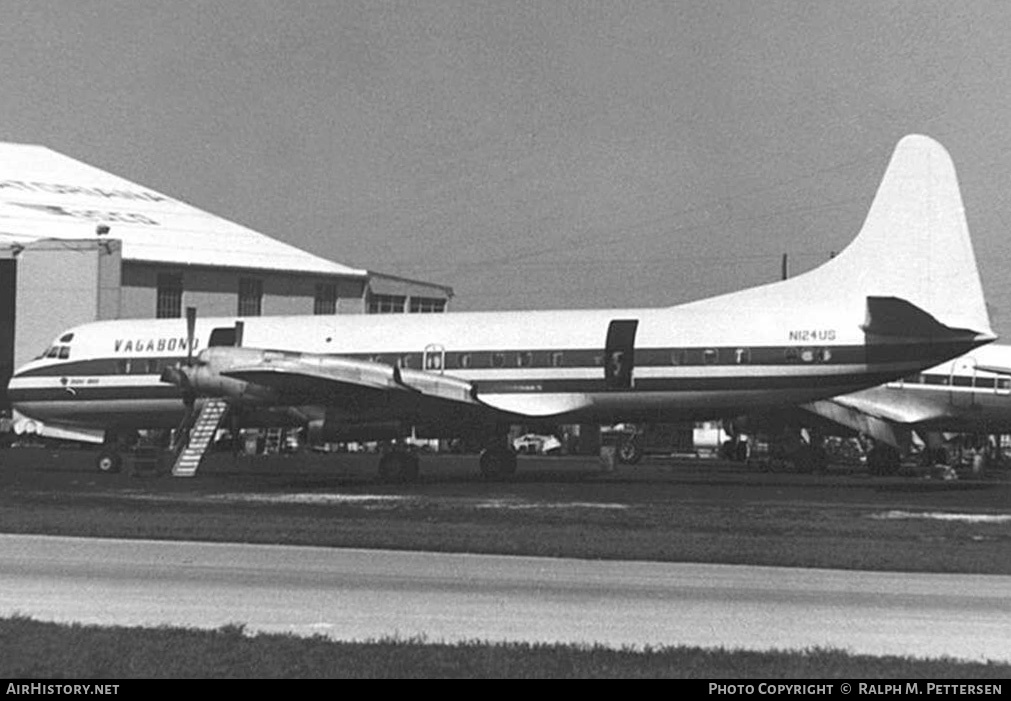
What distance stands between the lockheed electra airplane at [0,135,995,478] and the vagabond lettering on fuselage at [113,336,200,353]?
0.19m

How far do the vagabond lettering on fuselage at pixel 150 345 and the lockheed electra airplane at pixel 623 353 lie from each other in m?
0.19

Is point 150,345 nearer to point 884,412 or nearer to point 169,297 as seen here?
point 884,412

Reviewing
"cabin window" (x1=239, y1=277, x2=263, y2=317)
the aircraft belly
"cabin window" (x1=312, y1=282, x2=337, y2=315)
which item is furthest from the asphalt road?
"cabin window" (x1=312, y1=282, x2=337, y2=315)

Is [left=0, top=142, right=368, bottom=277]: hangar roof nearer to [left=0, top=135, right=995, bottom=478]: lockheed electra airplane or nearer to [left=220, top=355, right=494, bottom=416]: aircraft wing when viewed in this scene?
[left=0, top=135, right=995, bottom=478]: lockheed electra airplane

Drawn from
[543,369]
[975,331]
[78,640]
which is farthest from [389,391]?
[78,640]

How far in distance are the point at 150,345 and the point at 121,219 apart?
1653 inches

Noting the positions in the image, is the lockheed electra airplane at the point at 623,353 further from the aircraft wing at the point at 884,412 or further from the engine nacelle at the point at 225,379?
the aircraft wing at the point at 884,412

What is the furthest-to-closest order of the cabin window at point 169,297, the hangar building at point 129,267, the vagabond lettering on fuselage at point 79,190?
1. the vagabond lettering on fuselage at point 79,190
2. the cabin window at point 169,297
3. the hangar building at point 129,267

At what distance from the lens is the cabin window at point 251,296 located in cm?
7588

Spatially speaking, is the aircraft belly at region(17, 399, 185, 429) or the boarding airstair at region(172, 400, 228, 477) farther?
the aircraft belly at region(17, 399, 185, 429)

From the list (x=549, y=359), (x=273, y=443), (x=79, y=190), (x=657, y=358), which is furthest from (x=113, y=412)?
(x=79, y=190)

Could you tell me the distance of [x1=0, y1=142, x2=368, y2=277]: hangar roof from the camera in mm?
75688

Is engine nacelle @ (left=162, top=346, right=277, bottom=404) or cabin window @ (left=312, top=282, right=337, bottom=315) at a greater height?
cabin window @ (left=312, top=282, right=337, bottom=315)

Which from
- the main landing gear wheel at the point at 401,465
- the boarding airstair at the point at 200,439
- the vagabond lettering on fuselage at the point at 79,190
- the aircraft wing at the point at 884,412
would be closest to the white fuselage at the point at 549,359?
the main landing gear wheel at the point at 401,465
